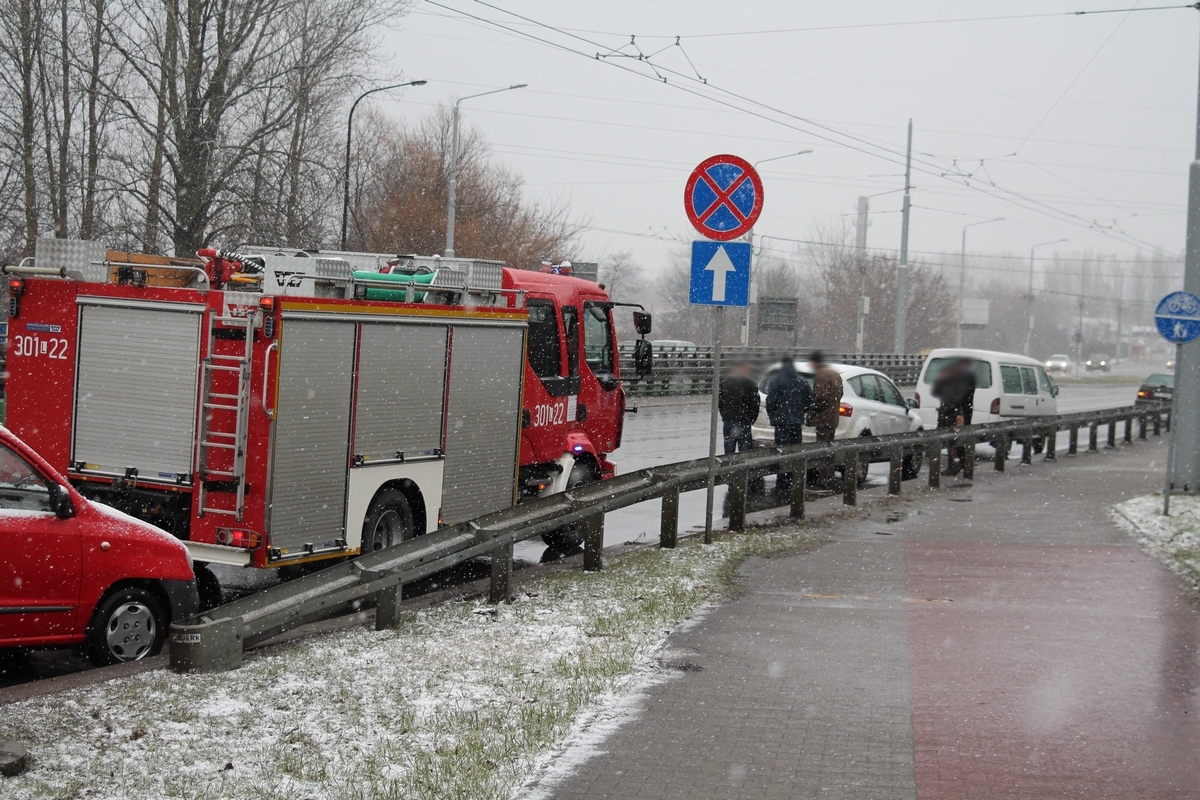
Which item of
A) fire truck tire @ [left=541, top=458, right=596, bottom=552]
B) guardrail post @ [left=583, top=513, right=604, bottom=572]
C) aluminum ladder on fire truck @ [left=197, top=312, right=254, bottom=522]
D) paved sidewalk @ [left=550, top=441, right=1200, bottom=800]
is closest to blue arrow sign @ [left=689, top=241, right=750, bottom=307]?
guardrail post @ [left=583, top=513, right=604, bottom=572]

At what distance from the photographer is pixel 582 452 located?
1279cm

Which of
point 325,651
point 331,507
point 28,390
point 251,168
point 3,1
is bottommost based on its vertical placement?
point 325,651

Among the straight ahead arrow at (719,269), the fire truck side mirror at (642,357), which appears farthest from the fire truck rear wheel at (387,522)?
the fire truck side mirror at (642,357)

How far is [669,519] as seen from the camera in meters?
11.2

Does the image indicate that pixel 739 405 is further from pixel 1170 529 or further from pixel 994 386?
pixel 994 386

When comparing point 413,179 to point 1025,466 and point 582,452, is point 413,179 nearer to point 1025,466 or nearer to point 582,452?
point 1025,466

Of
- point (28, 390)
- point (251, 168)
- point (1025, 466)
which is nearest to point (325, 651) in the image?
point (28, 390)

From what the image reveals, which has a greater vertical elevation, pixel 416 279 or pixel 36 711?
pixel 416 279

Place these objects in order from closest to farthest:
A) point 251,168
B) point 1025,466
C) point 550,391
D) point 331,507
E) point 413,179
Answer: point 331,507 < point 550,391 < point 1025,466 < point 251,168 < point 413,179

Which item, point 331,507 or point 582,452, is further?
point 582,452

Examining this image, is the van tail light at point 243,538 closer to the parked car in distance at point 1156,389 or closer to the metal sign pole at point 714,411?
the metal sign pole at point 714,411

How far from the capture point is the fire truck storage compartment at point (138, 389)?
8.54 meters

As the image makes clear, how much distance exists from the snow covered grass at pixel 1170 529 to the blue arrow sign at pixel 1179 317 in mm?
2094

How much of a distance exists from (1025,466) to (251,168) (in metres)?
18.2
